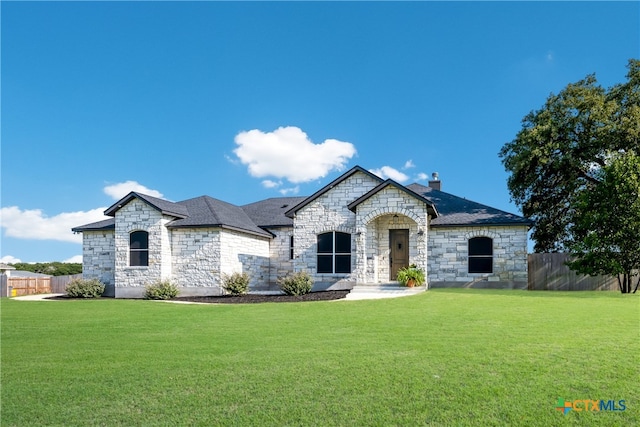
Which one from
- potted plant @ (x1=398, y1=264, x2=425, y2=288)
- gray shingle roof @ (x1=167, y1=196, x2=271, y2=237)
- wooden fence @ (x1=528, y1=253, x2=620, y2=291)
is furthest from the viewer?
wooden fence @ (x1=528, y1=253, x2=620, y2=291)

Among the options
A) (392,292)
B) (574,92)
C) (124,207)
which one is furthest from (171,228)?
(574,92)

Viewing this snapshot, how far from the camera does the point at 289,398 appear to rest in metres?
5.25

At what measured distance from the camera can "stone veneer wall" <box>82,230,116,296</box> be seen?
76.1ft

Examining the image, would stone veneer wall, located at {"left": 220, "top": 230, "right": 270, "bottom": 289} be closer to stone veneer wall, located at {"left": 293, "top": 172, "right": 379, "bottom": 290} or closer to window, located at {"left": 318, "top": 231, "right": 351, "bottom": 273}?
stone veneer wall, located at {"left": 293, "top": 172, "right": 379, "bottom": 290}

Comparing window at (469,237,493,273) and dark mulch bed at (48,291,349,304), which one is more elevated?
window at (469,237,493,273)

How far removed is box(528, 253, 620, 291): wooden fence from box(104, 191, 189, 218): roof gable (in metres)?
16.7

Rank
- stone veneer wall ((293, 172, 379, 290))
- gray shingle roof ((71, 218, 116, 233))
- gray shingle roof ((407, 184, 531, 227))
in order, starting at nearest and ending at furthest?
gray shingle roof ((407, 184, 531, 227)) → stone veneer wall ((293, 172, 379, 290)) → gray shingle roof ((71, 218, 116, 233))

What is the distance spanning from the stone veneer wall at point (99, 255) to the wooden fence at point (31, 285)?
3.30 metres

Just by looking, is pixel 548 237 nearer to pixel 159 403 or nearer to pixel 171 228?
pixel 171 228

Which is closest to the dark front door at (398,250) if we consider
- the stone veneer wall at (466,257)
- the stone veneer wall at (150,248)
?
the stone veneer wall at (466,257)

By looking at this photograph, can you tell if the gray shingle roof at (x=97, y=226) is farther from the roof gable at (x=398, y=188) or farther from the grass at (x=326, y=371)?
the grass at (x=326, y=371)

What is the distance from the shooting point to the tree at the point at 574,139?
22344 mm

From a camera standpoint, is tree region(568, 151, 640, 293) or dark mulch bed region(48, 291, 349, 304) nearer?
dark mulch bed region(48, 291, 349, 304)

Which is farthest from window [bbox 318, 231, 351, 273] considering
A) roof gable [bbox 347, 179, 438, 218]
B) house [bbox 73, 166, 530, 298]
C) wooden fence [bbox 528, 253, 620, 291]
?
wooden fence [bbox 528, 253, 620, 291]
